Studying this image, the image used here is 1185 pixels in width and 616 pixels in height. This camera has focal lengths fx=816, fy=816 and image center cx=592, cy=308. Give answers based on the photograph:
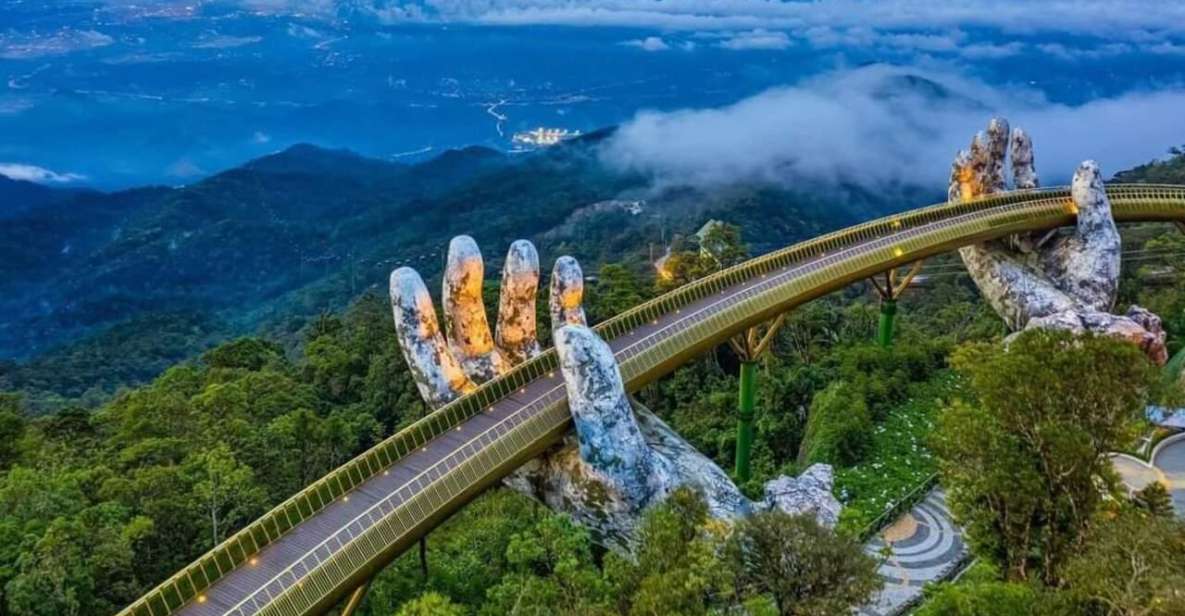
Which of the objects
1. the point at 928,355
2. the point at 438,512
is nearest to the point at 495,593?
the point at 438,512

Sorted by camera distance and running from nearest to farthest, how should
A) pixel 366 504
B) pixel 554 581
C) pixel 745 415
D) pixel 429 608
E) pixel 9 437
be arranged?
pixel 429 608 → pixel 554 581 → pixel 366 504 → pixel 9 437 → pixel 745 415

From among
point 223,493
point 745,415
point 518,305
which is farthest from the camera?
point 745,415

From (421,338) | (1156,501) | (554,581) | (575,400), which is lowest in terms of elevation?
(421,338)

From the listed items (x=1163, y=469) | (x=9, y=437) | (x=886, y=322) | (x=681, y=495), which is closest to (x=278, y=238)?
(x=9, y=437)

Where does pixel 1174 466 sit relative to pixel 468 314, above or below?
below

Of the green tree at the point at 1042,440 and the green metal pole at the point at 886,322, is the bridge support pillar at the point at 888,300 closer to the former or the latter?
the green metal pole at the point at 886,322

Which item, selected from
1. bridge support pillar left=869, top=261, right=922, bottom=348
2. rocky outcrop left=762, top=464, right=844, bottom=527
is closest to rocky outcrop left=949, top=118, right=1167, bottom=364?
bridge support pillar left=869, top=261, right=922, bottom=348

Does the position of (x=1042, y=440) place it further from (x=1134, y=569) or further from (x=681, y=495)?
(x=681, y=495)

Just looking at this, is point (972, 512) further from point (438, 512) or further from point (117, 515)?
point (117, 515)
